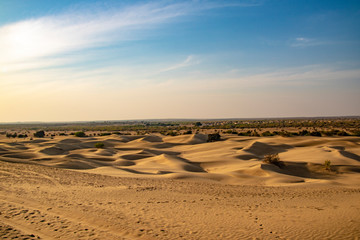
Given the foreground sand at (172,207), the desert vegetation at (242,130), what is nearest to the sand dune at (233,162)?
the foreground sand at (172,207)

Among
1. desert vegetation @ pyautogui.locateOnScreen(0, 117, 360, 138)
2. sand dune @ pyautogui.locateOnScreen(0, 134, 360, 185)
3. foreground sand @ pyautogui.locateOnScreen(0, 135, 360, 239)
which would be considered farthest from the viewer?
desert vegetation @ pyautogui.locateOnScreen(0, 117, 360, 138)

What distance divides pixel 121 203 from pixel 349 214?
8.17 metres

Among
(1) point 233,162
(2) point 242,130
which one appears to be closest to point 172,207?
(1) point 233,162

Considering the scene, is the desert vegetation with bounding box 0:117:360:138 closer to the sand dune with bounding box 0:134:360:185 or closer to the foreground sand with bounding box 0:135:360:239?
the sand dune with bounding box 0:134:360:185

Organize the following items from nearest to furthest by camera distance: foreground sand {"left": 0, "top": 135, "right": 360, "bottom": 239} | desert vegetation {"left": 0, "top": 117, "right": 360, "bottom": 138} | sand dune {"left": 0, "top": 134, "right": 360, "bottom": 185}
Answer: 1. foreground sand {"left": 0, "top": 135, "right": 360, "bottom": 239}
2. sand dune {"left": 0, "top": 134, "right": 360, "bottom": 185}
3. desert vegetation {"left": 0, "top": 117, "right": 360, "bottom": 138}

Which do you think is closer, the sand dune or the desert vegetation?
the sand dune

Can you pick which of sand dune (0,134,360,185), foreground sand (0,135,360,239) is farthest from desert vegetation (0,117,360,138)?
foreground sand (0,135,360,239)

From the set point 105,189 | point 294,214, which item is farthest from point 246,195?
point 105,189

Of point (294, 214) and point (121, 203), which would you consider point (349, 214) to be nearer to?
Result: point (294, 214)

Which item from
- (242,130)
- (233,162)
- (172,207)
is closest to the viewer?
(172,207)

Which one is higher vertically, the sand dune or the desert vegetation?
the desert vegetation

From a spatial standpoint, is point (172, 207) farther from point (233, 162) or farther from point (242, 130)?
point (242, 130)

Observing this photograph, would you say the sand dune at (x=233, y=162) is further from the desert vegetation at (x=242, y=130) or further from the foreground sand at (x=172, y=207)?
the desert vegetation at (x=242, y=130)

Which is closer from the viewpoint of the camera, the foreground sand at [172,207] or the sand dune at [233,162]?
the foreground sand at [172,207]
